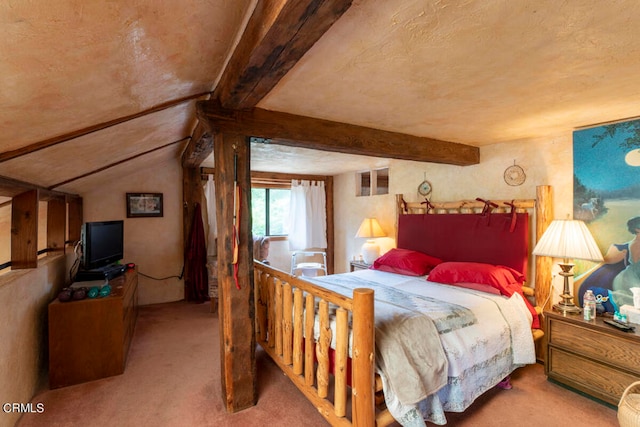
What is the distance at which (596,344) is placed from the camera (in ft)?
6.93

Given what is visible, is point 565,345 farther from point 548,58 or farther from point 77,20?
point 77,20

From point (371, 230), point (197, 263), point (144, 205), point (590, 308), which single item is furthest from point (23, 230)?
point (590, 308)

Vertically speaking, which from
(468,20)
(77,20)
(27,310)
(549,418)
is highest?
(468,20)

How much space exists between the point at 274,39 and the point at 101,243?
3193 millimetres

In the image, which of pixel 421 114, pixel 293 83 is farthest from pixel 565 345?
pixel 293 83

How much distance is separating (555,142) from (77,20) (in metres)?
3.40

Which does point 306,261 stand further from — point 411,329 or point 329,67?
point 329,67

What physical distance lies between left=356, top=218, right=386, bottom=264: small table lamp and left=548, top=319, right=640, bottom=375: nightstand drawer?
84.4 inches

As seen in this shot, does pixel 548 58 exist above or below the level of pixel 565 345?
above

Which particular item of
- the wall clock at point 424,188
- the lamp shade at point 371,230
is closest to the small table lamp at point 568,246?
the wall clock at point 424,188

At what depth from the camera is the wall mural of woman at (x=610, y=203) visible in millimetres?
2254

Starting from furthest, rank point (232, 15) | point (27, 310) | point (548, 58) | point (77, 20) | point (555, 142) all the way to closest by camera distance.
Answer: point (555, 142) → point (27, 310) → point (548, 58) → point (232, 15) → point (77, 20)

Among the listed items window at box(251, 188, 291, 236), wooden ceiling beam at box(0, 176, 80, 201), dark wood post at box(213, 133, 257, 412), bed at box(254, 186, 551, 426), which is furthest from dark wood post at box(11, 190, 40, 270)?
window at box(251, 188, 291, 236)

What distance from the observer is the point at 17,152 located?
153 centimetres
